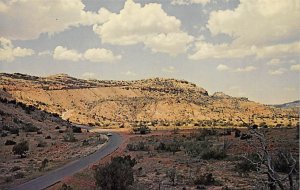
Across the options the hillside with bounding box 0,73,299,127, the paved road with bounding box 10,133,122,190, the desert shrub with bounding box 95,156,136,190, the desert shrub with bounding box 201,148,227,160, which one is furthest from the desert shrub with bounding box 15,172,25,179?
the hillside with bounding box 0,73,299,127

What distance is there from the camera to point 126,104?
120m

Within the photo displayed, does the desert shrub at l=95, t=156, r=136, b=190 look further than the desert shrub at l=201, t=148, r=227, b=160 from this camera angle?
No

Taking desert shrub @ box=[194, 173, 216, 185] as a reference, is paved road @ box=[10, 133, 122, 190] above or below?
below

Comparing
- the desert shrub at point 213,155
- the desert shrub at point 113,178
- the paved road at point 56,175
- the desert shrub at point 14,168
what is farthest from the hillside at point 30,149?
the desert shrub at point 213,155

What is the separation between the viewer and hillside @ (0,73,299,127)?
10344cm

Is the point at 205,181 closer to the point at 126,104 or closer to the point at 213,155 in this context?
the point at 213,155

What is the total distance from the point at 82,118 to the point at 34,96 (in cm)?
2531

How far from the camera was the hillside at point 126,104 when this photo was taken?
103 m

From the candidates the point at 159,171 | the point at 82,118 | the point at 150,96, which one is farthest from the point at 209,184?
the point at 150,96

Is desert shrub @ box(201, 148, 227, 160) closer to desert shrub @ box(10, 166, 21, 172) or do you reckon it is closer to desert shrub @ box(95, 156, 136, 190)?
desert shrub @ box(95, 156, 136, 190)

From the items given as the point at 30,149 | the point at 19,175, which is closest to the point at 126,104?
the point at 30,149

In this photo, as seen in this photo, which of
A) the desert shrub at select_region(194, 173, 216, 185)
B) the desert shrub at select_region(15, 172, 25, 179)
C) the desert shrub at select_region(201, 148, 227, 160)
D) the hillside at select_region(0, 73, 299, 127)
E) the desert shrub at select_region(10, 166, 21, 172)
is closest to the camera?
the desert shrub at select_region(194, 173, 216, 185)

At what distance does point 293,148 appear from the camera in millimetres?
26938

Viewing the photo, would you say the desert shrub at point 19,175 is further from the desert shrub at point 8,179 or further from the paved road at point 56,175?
the paved road at point 56,175
